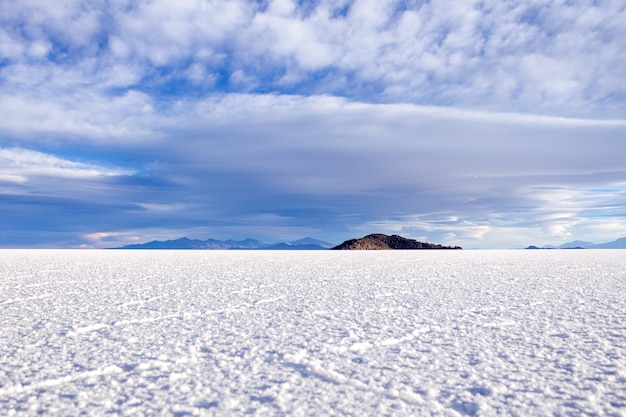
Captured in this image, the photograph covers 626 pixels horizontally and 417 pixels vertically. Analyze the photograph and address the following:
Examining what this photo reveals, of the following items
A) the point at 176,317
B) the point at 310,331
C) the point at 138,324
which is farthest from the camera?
the point at 176,317

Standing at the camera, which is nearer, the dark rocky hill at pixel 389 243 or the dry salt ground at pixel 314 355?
the dry salt ground at pixel 314 355

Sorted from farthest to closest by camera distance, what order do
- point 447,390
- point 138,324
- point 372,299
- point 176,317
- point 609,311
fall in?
1. point 372,299
2. point 609,311
3. point 176,317
4. point 138,324
5. point 447,390

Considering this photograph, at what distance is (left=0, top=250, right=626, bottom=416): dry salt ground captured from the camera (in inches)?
105

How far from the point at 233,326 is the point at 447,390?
2568 millimetres

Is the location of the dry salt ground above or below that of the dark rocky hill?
below

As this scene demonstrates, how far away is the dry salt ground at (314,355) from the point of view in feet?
8.72

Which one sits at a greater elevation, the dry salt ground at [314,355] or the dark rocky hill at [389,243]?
the dark rocky hill at [389,243]

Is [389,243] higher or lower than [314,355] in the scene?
higher

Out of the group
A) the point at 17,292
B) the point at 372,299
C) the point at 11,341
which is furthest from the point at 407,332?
the point at 17,292

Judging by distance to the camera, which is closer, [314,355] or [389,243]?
[314,355]

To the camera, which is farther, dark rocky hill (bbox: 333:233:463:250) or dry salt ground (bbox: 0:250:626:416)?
dark rocky hill (bbox: 333:233:463:250)

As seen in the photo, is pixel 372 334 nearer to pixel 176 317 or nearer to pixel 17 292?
pixel 176 317

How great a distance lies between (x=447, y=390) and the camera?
2828 millimetres

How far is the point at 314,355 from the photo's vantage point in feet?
11.8
